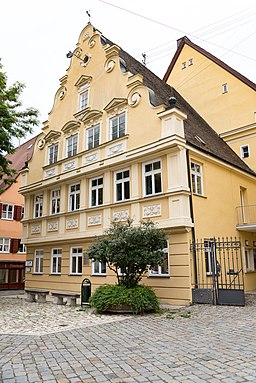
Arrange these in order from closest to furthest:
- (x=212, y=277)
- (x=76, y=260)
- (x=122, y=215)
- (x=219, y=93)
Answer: (x=212, y=277), (x=122, y=215), (x=76, y=260), (x=219, y=93)

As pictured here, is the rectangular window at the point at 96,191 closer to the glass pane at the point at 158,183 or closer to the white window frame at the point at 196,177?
the glass pane at the point at 158,183

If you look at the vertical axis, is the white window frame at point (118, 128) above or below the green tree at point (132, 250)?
above

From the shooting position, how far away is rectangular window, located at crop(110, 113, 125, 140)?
679 inches

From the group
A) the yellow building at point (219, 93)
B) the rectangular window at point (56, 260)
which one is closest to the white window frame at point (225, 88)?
the yellow building at point (219, 93)

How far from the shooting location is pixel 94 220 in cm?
1762

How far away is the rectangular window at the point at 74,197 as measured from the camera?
1927 centimetres

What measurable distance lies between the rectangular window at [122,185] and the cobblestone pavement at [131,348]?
6.81 metres

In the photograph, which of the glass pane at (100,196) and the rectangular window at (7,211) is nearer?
the glass pane at (100,196)

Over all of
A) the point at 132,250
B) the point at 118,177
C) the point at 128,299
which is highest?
the point at 118,177

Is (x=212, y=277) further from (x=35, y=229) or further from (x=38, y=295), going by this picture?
(x=35, y=229)

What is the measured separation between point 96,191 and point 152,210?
14.3ft

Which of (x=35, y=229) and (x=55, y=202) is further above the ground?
(x=55, y=202)

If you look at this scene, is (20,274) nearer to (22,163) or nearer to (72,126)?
(22,163)

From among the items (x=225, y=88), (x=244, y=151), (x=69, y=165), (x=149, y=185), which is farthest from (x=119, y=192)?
(x=225, y=88)
